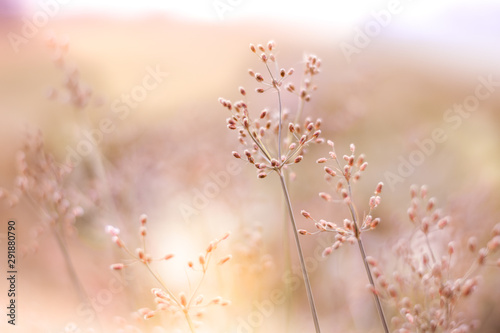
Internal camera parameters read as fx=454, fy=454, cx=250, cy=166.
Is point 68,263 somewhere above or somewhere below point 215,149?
below

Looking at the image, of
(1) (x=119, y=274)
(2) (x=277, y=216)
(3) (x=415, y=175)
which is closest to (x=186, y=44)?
(2) (x=277, y=216)

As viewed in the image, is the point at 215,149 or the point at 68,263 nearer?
the point at 68,263

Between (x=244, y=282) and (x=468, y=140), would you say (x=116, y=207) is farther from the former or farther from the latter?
(x=468, y=140)

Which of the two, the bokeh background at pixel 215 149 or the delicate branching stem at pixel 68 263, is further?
the bokeh background at pixel 215 149

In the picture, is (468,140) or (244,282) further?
(468,140)

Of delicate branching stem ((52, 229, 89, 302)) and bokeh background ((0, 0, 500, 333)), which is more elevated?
bokeh background ((0, 0, 500, 333))

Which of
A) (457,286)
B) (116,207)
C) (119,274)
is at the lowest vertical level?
(457,286)

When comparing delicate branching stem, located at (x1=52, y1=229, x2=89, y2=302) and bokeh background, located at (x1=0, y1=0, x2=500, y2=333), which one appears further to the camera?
bokeh background, located at (x1=0, y1=0, x2=500, y2=333)

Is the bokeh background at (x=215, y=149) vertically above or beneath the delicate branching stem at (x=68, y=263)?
above
